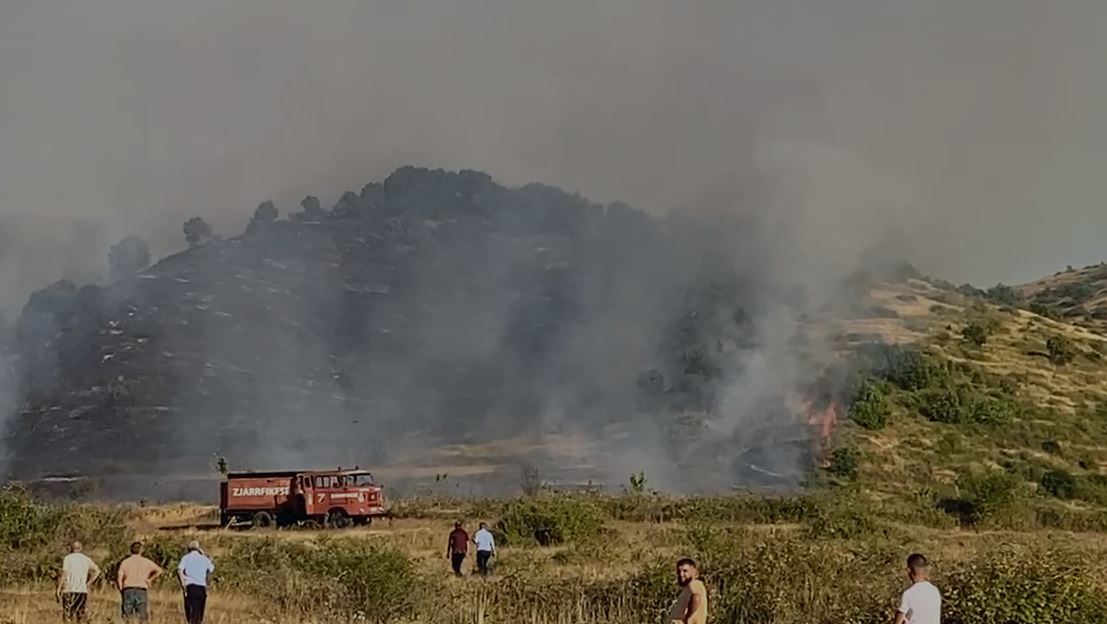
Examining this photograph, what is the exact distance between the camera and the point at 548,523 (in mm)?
44656

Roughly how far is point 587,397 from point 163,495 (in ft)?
136

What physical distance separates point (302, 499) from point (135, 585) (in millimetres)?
33462

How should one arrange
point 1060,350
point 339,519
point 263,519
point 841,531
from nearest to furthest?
point 841,531
point 339,519
point 263,519
point 1060,350

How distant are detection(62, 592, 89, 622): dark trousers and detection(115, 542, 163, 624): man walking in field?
134 cm

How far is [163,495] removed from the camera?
9481 cm

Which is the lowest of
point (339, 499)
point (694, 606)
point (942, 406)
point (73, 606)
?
point (73, 606)

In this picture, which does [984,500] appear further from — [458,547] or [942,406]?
[458,547]

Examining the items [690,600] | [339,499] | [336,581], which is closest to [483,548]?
[336,581]

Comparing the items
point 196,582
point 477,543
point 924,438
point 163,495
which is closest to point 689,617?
point 196,582

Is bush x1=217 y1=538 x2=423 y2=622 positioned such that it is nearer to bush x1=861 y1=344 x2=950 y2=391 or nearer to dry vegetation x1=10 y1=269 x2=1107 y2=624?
dry vegetation x1=10 y1=269 x2=1107 y2=624

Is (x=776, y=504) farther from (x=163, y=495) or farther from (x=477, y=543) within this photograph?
(x=163, y=495)

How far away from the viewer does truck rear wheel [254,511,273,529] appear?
52938 mm

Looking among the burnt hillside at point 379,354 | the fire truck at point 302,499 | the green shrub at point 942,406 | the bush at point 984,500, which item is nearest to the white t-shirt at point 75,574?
the fire truck at point 302,499

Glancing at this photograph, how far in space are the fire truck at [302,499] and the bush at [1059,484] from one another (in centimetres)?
3684
